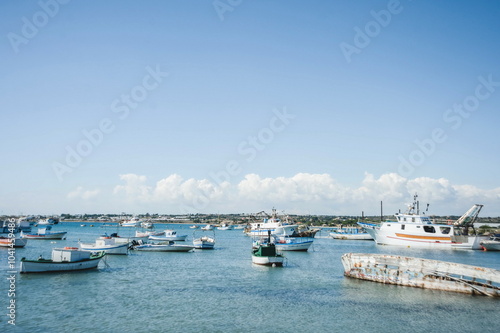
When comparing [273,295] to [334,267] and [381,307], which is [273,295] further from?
[334,267]

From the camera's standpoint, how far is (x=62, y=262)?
37.7 metres

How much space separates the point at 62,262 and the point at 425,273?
33615mm

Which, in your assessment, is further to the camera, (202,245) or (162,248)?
(202,245)

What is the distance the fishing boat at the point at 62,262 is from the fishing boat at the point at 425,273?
87.0 ft

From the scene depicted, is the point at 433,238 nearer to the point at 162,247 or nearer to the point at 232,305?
the point at 162,247

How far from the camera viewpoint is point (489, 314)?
2461 centimetres

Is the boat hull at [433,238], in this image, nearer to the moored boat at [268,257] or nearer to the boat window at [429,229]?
the boat window at [429,229]

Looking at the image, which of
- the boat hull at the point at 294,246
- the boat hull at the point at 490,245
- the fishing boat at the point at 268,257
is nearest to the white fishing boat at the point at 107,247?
the fishing boat at the point at 268,257

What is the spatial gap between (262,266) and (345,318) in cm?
2267

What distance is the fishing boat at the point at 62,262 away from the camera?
119 feet

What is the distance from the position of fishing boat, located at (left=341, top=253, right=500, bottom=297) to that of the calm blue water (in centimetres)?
101

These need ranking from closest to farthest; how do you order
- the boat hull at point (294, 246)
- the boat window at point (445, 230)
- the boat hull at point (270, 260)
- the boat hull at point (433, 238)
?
the boat hull at point (270, 260) → the boat hull at point (294, 246) → the boat hull at point (433, 238) → the boat window at point (445, 230)

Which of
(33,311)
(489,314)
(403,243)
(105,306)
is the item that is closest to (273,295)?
(105,306)

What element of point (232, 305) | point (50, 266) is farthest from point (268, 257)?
point (50, 266)
